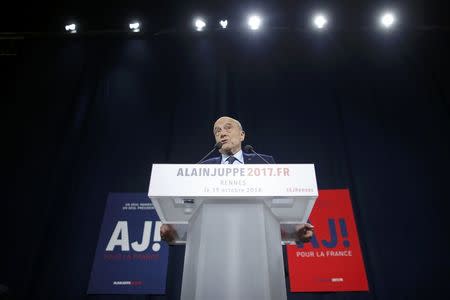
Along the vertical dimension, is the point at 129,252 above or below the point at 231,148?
below

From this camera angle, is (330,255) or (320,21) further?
(320,21)

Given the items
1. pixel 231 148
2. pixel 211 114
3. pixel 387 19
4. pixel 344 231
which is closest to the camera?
pixel 231 148

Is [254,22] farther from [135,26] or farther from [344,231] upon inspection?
[344,231]

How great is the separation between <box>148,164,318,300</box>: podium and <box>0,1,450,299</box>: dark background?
1.67m

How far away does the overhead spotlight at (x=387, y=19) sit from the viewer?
395 centimetres

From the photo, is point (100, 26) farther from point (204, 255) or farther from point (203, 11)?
point (204, 255)

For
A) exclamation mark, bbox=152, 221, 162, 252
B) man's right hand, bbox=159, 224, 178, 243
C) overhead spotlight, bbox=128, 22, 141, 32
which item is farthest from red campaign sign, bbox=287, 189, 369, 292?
overhead spotlight, bbox=128, 22, 141, 32

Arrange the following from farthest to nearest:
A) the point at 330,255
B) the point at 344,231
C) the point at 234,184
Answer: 1. the point at 344,231
2. the point at 330,255
3. the point at 234,184

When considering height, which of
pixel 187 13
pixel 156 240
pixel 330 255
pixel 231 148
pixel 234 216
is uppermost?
pixel 187 13

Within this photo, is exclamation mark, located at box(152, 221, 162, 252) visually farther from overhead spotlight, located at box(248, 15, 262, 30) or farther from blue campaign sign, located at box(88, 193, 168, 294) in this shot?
overhead spotlight, located at box(248, 15, 262, 30)

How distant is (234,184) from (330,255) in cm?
188

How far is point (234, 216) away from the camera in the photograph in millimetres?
993

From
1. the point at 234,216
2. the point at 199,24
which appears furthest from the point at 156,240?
the point at 199,24

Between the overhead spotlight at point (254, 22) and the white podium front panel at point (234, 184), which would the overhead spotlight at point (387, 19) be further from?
the white podium front panel at point (234, 184)
